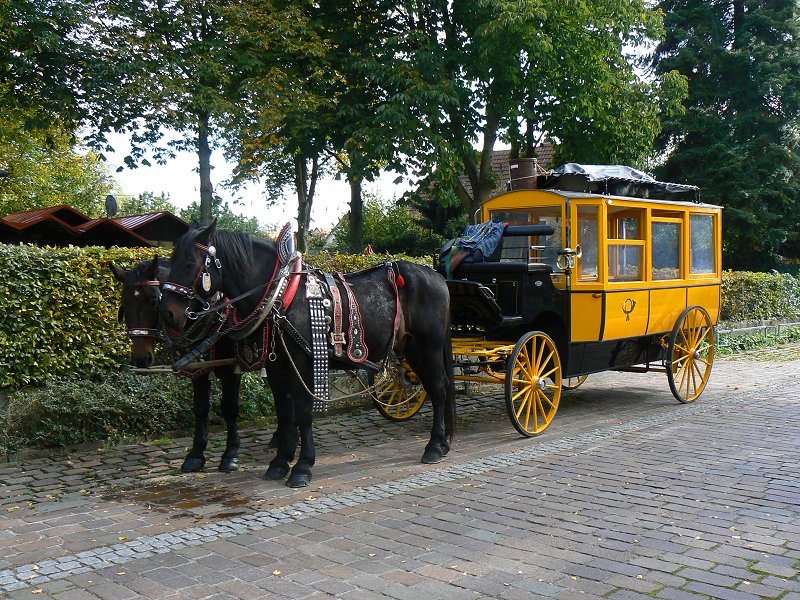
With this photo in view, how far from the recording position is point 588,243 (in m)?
8.74

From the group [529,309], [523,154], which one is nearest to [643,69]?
[523,154]

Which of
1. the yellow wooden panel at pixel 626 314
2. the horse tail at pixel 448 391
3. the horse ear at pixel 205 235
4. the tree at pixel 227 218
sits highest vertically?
the tree at pixel 227 218

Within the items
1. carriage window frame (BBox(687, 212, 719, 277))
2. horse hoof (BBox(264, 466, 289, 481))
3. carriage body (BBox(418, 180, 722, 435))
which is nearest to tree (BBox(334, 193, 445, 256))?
carriage window frame (BBox(687, 212, 719, 277))

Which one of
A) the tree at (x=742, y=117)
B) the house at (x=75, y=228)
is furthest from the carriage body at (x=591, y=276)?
the tree at (x=742, y=117)

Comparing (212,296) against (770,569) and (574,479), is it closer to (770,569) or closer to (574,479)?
(574,479)

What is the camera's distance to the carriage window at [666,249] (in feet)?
31.6

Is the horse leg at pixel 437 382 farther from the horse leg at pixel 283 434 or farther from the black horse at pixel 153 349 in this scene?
the black horse at pixel 153 349

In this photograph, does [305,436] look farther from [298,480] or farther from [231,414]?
[231,414]

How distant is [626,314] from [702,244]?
7.73ft

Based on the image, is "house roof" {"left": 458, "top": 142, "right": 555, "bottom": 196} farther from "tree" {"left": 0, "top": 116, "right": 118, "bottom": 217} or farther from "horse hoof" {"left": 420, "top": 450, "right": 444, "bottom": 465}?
"horse hoof" {"left": 420, "top": 450, "right": 444, "bottom": 465}

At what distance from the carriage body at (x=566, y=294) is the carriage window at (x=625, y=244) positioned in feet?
0.04

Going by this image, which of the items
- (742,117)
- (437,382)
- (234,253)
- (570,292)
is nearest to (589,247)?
(570,292)

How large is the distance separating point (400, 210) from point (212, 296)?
21.0m

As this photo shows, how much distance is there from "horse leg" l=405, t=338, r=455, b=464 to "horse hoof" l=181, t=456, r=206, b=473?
1.96 meters
